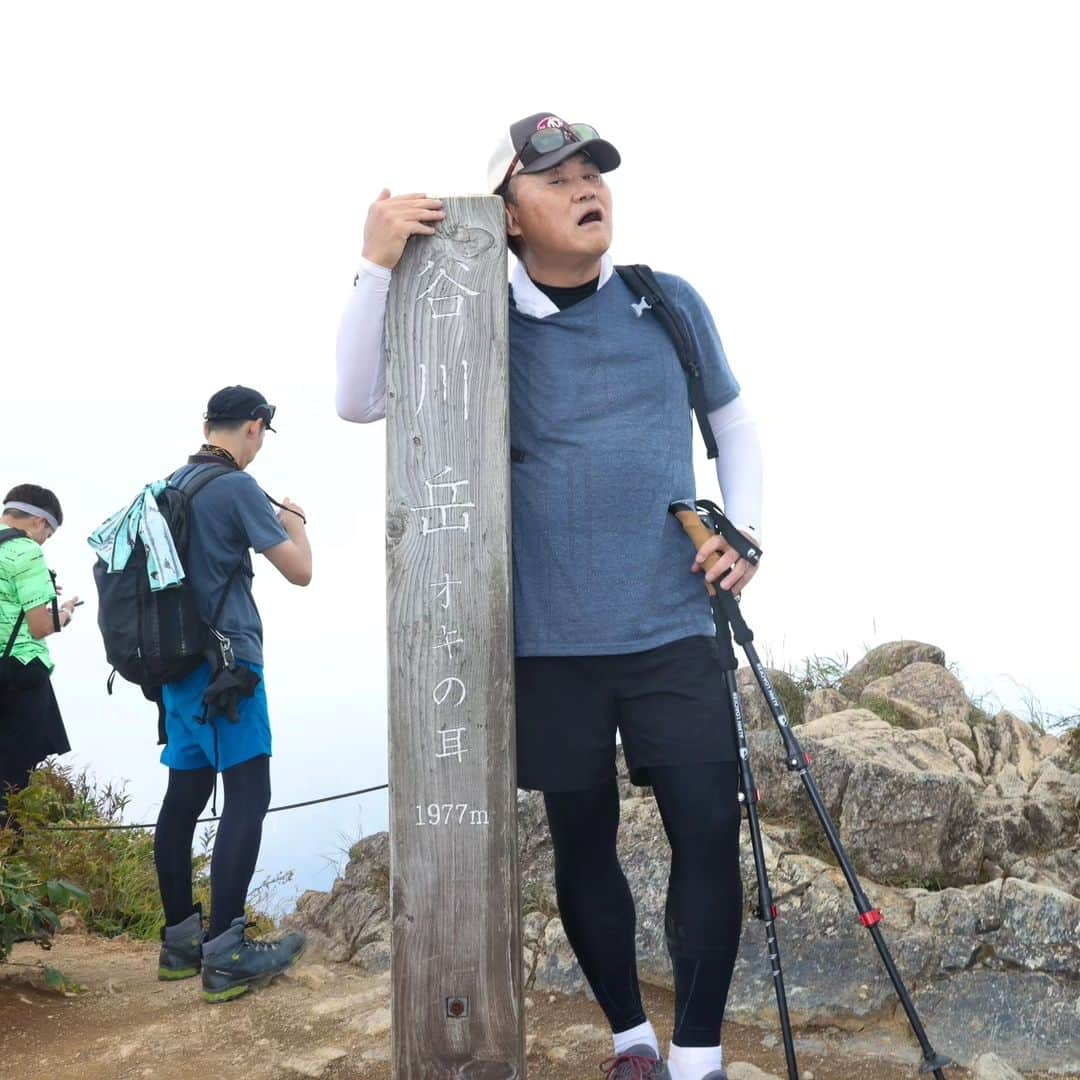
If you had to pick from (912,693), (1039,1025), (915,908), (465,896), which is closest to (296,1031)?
(465,896)

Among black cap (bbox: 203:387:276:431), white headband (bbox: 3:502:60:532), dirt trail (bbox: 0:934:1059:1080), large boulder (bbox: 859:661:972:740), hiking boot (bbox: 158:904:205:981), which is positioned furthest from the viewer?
large boulder (bbox: 859:661:972:740)

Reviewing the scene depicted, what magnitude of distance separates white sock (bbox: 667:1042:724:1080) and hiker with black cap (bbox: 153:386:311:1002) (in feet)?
9.10

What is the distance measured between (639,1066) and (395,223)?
8.88ft

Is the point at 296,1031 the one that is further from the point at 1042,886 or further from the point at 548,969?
the point at 1042,886

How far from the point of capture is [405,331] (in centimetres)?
372

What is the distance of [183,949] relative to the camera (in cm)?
621

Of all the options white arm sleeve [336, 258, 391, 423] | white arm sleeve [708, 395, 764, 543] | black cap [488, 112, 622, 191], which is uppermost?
black cap [488, 112, 622, 191]

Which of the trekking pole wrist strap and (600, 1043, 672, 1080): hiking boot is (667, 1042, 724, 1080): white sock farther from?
the trekking pole wrist strap

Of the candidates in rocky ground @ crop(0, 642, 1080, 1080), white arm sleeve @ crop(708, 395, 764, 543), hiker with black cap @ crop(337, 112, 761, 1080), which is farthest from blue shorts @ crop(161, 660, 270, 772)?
white arm sleeve @ crop(708, 395, 764, 543)

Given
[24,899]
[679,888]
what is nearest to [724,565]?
[679,888]

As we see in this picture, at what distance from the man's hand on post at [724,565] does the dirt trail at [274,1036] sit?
213 cm

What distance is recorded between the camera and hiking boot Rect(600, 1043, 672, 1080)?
3664 mm

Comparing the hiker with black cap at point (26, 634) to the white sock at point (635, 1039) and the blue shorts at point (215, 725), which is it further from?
the white sock at point (635, 1039)

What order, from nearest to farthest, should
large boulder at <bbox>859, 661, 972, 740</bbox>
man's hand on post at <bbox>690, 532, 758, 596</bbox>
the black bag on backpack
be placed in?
man's hand on post at <bbox>690, 532, 758, 596</bbox>
the black bag on backpack
large boulder at <bbox>859, 661, 972, 740</bbox>
